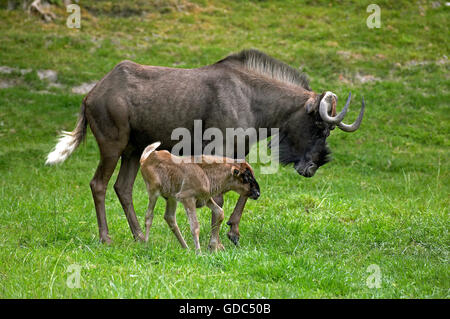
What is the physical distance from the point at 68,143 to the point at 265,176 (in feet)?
16.6

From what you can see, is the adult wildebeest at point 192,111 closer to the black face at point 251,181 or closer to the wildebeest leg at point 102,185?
the wildebeest leg at point 102,185

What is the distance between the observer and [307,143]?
8367 millimetres

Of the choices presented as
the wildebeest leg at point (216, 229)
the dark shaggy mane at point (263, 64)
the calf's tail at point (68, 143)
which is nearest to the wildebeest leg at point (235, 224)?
the wildebeest leg at point (216, 229)

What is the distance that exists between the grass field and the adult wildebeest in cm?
80

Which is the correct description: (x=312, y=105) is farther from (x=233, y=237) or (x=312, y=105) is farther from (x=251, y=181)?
(x=233, y=237)

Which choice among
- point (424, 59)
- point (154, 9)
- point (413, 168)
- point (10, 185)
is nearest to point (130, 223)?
point (10, 185)

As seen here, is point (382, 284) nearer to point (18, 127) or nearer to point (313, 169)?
point (313, 169)

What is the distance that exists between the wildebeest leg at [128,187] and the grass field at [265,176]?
12.1 inches

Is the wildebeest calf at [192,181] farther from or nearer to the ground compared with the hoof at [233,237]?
farther from the ground

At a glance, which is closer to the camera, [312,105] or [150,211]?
[150,211]

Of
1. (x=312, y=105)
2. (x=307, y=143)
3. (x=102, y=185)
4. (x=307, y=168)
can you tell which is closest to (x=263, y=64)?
(x=312, y=105)

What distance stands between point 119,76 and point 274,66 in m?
2.19

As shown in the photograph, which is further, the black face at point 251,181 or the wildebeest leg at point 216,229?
the black face at point 251,181

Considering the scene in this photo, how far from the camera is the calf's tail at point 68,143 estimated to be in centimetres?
789
